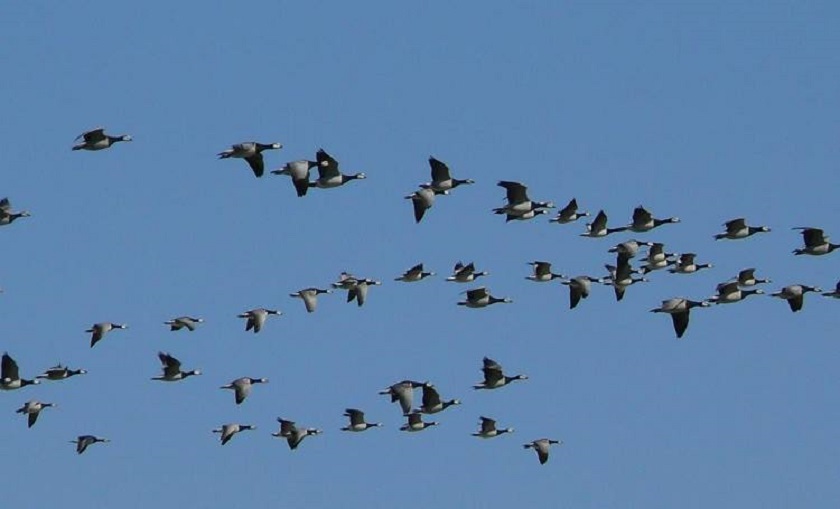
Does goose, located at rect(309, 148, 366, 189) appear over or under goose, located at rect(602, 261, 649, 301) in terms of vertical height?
over

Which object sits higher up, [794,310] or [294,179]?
[294,179]

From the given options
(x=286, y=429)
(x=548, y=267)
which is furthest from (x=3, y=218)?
(x=548, y=267)

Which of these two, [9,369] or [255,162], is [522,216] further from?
[9,369]

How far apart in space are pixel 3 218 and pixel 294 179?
828 centimetres

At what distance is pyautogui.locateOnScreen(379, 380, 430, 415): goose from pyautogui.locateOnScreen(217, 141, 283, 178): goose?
7854 mm

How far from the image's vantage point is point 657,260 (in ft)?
258

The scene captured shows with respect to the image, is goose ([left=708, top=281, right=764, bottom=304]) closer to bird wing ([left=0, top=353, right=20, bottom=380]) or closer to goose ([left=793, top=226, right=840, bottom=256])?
goose ([left=793, top=226, right=840, bottom=256])

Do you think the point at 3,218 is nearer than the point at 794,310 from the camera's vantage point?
Yes

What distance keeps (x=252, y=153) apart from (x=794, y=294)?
17.4m

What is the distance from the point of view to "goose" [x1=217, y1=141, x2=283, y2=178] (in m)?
71.1

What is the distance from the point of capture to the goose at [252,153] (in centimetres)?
7106

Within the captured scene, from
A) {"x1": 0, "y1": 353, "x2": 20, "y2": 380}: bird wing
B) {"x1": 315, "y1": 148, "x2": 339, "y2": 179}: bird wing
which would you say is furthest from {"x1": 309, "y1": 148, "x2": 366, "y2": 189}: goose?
{"x1": 0, "y1": 353, "x2": 20, "y2": 380}: bird wing

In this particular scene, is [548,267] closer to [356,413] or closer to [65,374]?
[356,413]

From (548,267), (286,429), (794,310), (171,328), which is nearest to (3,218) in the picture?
(171,328)
